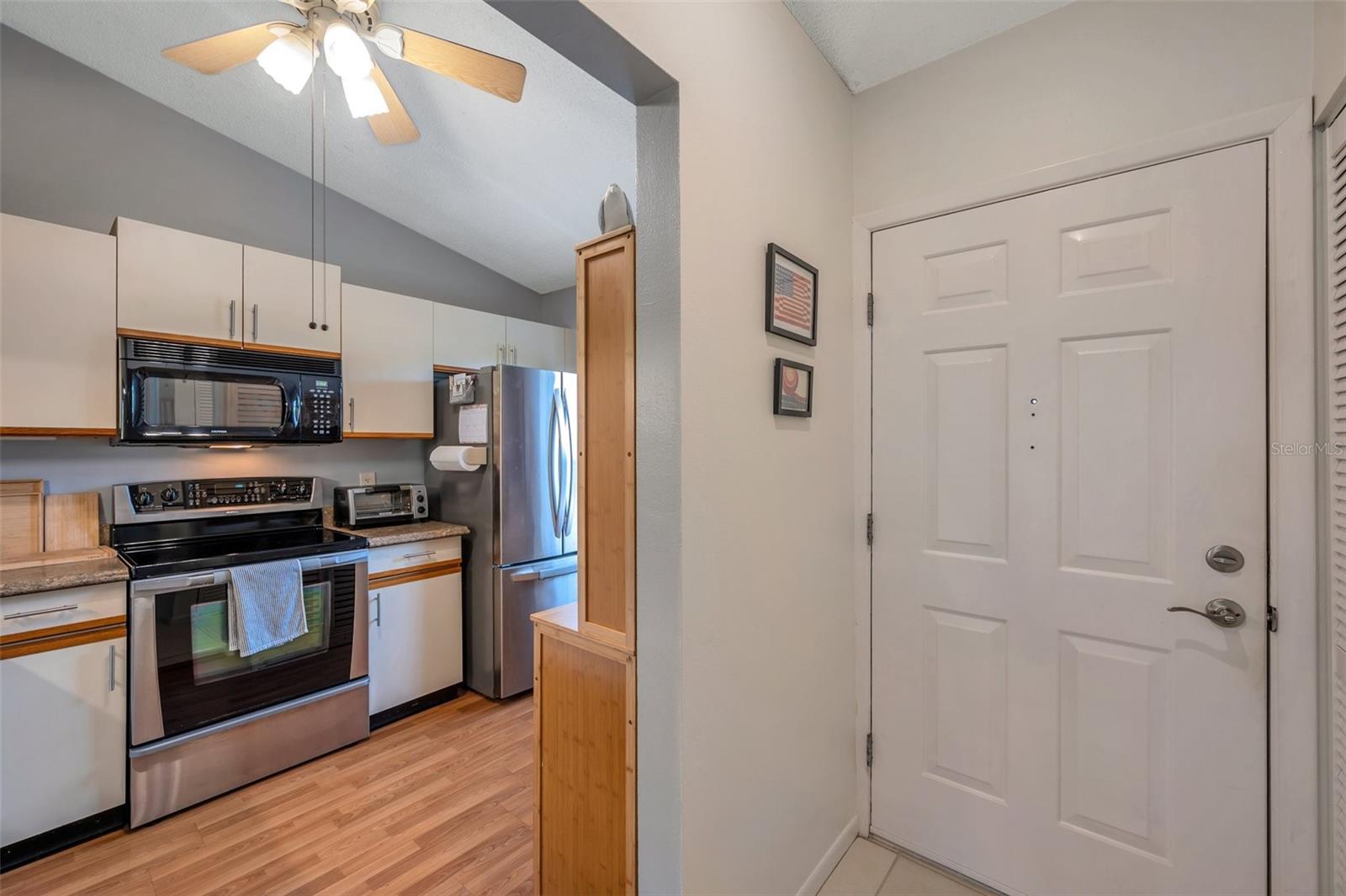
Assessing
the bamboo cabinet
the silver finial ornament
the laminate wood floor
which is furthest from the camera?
the laminate wood floor

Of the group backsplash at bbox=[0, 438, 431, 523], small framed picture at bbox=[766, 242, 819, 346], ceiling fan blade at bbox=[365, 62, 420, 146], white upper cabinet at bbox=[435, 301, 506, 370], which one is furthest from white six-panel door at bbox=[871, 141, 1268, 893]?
backsplash at bbox=[0, 438, 431, 523]

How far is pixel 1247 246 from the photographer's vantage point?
132 centimetres

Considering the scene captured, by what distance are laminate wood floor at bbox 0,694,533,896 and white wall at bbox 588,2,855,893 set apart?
0.91m

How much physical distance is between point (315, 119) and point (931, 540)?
3.30 m

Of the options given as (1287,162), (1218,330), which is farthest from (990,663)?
(1287,162)

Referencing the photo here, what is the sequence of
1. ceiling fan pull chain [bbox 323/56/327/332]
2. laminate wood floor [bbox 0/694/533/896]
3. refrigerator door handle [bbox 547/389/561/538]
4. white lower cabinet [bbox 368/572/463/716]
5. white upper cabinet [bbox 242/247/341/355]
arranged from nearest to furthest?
laminate wood floor [bbox 0/694/533/896] → ceiling fan pull chain [bbox 323/56/327/332] → white upper cabinet [bbox 242/247/341/355] → white lower cabinet [bbox 368/572/463/716] → refrigerator door handle [bbox 547/389/561/538]

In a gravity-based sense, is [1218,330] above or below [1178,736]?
above

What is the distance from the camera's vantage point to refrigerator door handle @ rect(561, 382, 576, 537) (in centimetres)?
322

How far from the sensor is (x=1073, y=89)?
5.01 feet

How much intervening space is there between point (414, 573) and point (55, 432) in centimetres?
146

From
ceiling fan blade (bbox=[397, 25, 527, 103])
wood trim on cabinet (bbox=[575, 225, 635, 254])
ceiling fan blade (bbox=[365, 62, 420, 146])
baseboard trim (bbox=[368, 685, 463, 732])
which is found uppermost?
ceiling fan blade (bbox=[365, 62, 420, 146])

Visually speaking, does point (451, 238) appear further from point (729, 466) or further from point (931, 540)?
point (931, 540)

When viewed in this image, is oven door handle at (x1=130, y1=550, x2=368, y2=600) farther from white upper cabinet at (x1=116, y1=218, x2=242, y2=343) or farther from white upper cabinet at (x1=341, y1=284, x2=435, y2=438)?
white upper cabinet at (x1=116, y1=218, x2=242, y2=343)

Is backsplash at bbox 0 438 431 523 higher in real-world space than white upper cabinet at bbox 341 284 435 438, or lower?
lower
